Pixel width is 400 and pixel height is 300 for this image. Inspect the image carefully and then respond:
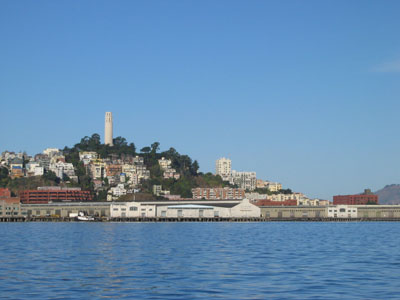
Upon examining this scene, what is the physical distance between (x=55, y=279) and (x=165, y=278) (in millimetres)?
7075

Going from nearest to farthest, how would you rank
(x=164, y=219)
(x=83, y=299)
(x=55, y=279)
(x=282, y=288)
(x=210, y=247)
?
(x=83, y=299)
(x=282, y=288)
(x=55, y=279)
(x=210, y=247)
(x=164, y=219)

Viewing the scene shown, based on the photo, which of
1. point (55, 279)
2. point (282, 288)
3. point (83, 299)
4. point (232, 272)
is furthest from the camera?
point (232, 272)

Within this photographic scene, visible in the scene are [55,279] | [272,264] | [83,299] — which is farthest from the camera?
[272,264]

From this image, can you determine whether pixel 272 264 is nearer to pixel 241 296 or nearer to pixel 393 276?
pixel 393 276

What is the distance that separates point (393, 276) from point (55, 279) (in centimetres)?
2223

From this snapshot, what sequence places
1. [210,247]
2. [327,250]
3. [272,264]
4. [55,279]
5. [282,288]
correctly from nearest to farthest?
[282,288], [55,279], [272,264], [327,250], [210,247]

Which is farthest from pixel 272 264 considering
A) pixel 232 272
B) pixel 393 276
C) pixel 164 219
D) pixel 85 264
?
pixel 164 219

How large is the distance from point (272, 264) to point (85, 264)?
48.4 feet

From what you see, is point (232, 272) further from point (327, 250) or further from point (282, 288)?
point (327, 250)

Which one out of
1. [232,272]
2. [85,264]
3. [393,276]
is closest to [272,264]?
[232,272]

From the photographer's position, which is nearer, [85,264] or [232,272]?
[232,272]

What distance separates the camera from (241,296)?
35.8m

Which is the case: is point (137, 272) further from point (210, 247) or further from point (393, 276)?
point (210, 247)

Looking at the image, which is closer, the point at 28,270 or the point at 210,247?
the point at 28,270
